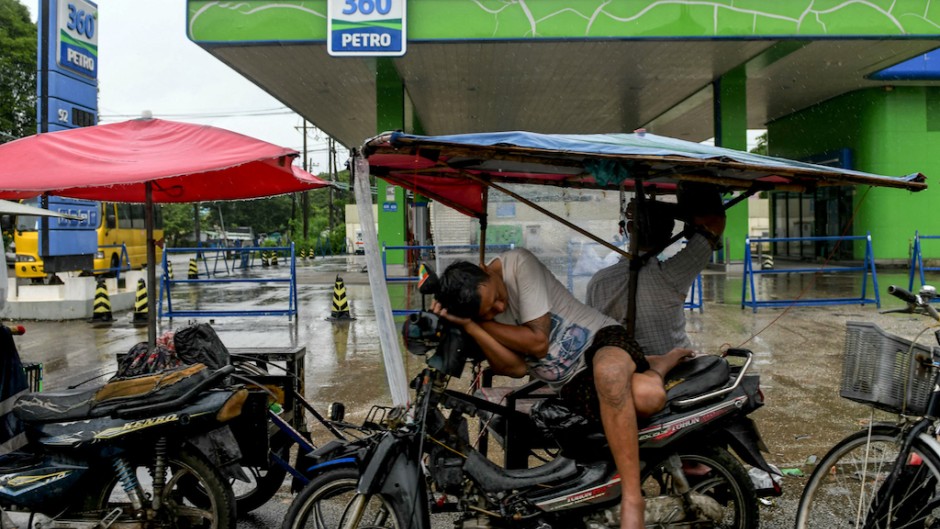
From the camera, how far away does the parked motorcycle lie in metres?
3.08

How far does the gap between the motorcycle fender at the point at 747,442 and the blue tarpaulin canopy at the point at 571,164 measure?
1207 mm

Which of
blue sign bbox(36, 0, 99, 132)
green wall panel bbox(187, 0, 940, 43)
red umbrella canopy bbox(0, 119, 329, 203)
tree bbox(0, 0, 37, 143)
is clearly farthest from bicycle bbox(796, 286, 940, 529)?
tree bbox(0, 0, 37, 143)

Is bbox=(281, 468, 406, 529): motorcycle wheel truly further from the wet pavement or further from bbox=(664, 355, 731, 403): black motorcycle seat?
bbox=(664, 355, 731, 403): black motorcycle seat

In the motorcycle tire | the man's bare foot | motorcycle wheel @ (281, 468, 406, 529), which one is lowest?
the motorcycle tire

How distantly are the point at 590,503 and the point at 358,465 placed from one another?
1.03m

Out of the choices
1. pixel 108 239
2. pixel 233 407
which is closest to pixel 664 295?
pixel 233 407

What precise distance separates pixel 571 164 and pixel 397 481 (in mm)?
1682

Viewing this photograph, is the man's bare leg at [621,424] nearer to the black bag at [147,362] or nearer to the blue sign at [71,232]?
the black bag at [147,362]

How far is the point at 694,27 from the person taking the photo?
1527 centimetres

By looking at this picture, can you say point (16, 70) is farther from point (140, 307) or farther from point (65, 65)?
point (140, 307)

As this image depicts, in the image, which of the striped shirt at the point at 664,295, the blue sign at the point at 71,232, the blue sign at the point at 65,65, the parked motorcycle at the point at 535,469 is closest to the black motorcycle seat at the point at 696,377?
the parked motorcycle at the point at 535,469

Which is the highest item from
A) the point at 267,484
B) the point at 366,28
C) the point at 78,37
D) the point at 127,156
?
the point at 366,28

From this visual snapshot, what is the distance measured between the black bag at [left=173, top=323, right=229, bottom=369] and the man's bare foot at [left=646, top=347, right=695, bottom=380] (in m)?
2.24

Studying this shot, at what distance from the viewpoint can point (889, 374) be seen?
9.86 ft
